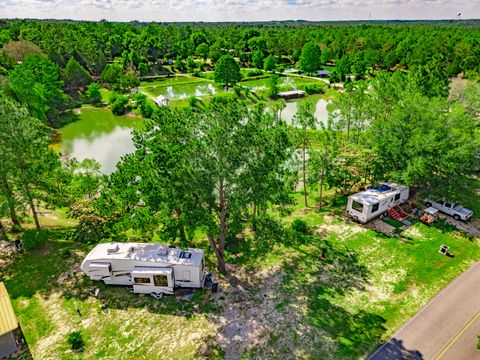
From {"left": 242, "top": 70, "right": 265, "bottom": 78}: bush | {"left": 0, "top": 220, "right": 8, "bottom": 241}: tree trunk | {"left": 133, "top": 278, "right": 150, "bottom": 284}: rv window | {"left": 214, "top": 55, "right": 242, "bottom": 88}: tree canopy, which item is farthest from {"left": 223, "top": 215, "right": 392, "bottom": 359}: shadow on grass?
{"left": 242, "top": 70, "right": 265, "bottom": 78}: bush

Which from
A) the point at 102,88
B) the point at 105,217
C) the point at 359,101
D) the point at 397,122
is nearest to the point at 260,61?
the point at 102,88

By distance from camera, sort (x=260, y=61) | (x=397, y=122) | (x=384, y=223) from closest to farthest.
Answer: (x=384, y=223) → (x=397, y=122) → (x=260, y=61)

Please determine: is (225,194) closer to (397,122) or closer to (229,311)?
(229,311)

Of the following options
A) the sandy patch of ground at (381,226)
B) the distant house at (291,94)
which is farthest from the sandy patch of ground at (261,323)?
the distant house at (291,94)

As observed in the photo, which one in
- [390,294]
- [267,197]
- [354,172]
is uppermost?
[267,197]

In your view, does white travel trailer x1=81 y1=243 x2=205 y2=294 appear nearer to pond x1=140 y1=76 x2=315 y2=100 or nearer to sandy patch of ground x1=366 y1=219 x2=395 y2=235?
sandy patch of ground x1=366 y1=219 x2=395 y2=235

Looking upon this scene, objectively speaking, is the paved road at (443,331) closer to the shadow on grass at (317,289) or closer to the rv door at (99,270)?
the shadow on grass at (317,289)

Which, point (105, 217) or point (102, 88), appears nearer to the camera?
point (105, 217)
